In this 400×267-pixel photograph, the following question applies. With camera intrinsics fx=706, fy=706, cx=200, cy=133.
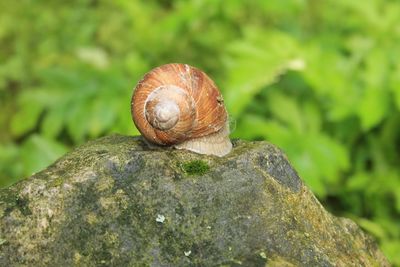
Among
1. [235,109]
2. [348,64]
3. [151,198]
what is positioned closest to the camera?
[151,198]

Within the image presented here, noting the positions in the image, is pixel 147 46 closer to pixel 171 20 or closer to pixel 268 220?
pixel 171 20

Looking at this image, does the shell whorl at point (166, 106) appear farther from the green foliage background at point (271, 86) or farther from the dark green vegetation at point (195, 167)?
the green foliage background at point (271, 86)

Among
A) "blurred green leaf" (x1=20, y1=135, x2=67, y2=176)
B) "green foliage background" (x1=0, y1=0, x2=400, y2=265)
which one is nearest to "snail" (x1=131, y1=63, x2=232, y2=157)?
"green foliage background" (x1=0, y1=0, x2=400, y2=265)

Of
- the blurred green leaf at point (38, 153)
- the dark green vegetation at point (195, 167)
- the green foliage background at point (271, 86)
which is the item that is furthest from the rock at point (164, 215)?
the blurred green leaf at point (38, 153)

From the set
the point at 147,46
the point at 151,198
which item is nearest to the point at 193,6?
the point at 147,46

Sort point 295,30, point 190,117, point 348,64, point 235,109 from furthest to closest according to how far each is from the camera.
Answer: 1. point 295,30
2. point 348,64
3. point 235,109
4. point 190,117

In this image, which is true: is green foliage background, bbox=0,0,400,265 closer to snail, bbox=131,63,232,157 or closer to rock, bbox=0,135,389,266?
snail, bbox=131,63,232,157

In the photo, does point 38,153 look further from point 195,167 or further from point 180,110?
point 195,167

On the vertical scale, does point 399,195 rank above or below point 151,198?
below
